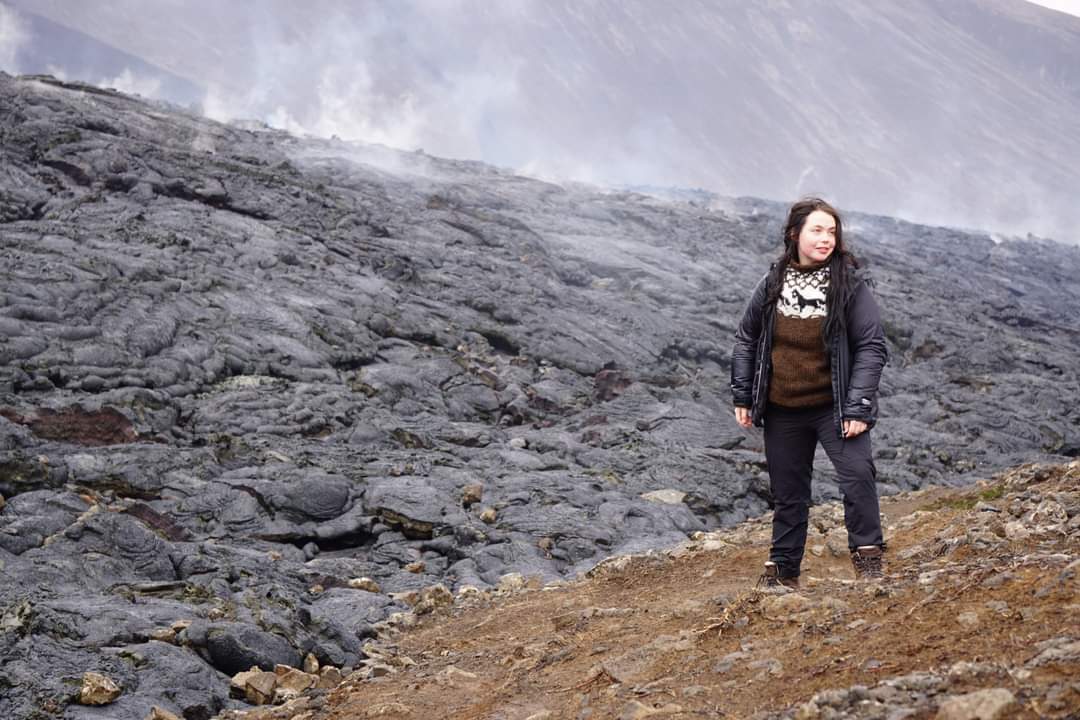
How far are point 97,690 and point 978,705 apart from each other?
4.72 m

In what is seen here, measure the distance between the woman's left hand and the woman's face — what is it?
92 centimetres

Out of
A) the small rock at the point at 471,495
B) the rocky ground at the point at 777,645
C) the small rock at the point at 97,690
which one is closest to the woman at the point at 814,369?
the rocky ground at the point at 777,645

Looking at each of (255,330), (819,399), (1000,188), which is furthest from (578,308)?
(1000,188)

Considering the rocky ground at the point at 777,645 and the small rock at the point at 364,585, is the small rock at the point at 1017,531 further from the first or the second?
the small rock at the point at 364,585

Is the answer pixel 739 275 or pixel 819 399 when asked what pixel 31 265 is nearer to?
pixel 819 399

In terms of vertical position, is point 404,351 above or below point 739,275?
below

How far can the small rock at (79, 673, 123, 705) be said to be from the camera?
18.5 ft

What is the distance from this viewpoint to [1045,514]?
24.5ft

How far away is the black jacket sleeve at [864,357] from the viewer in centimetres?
557

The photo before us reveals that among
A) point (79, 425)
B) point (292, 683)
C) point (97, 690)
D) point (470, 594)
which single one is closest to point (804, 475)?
point (292, 683)

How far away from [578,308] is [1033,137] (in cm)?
17814

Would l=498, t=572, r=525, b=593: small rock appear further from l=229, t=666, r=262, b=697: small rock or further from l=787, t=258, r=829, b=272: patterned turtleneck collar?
l=787, t=258, r=829, b=272: patterned turtleneck collar

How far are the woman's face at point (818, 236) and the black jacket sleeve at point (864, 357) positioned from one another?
0.28 m

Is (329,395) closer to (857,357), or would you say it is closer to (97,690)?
(97,690)
